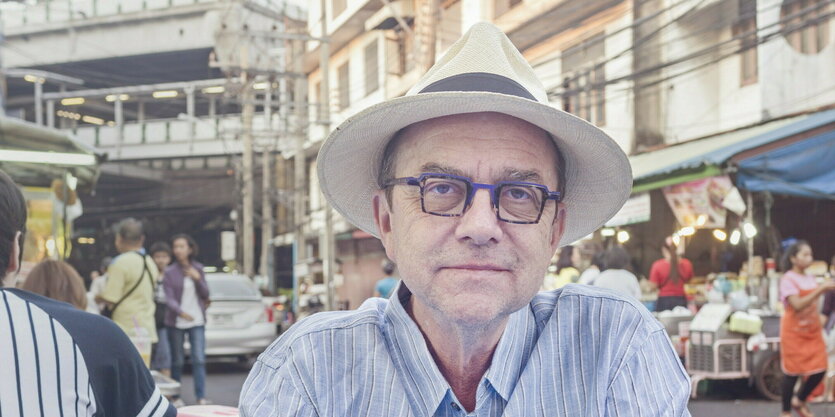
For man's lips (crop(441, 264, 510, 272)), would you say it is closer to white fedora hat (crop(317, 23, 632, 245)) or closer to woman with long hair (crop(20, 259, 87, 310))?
white fedora hat (crop(317, 23, 632, 245))

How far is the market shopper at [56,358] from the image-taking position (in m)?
2.12

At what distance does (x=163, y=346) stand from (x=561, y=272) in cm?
540

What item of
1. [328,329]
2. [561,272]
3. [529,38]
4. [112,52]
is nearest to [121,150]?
[112,52]

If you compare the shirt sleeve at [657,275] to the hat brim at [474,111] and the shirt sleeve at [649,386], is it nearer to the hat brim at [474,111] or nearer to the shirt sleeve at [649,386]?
the hat brim at [474,111]

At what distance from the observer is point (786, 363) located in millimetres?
6762

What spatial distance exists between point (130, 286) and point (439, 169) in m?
5.86

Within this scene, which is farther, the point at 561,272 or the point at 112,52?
the point at 112,52

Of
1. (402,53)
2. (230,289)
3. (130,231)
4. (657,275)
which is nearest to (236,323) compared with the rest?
(230,289)

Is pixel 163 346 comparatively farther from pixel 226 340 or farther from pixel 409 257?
pixel 409 257

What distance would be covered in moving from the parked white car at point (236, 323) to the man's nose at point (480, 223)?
10.7 meters

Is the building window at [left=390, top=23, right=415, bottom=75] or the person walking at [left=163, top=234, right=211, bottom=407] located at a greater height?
the building window at [left=390, top=23, right=415, bottom=75]

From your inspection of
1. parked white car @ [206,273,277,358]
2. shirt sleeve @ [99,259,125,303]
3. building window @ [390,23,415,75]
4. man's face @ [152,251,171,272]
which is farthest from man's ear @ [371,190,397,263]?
building window @ [390,23,415,75]

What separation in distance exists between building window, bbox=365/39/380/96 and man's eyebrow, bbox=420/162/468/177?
24.1 meters

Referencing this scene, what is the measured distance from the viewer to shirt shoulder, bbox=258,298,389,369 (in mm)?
1601
